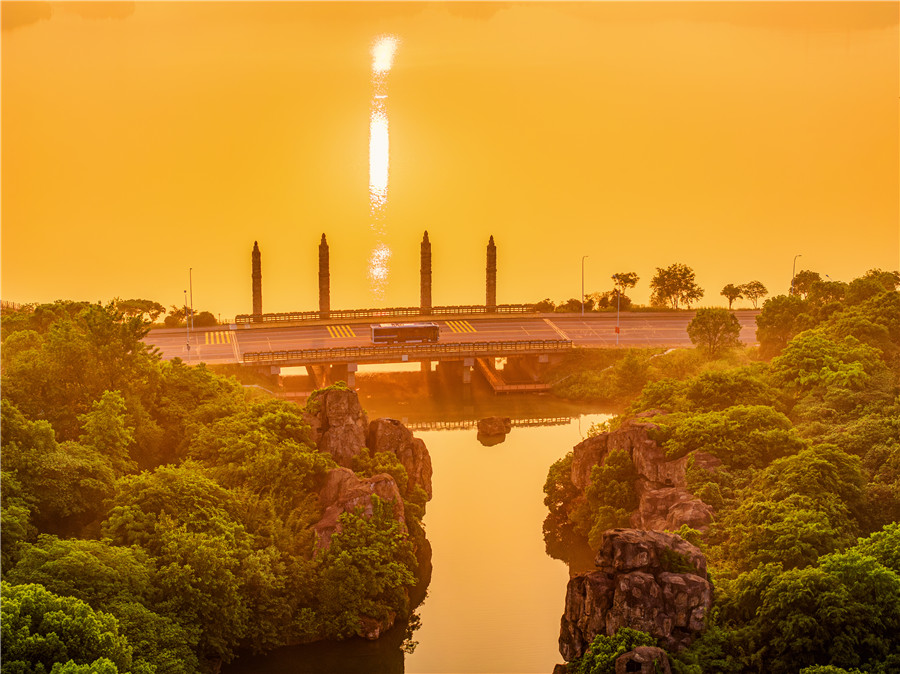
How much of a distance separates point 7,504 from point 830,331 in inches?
2317

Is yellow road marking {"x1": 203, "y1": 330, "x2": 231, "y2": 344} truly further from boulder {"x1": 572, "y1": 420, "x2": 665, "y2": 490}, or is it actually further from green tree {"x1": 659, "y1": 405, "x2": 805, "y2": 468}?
green tree {"x1": 659, "y1": 405, "x2": 805, "y2": 468}

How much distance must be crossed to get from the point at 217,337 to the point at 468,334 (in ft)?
76.5

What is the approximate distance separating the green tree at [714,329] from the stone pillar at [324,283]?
36218 mm

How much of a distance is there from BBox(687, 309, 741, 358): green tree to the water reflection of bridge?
15435 millimetres

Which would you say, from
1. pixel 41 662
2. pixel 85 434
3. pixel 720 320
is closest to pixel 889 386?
pixel 720 320

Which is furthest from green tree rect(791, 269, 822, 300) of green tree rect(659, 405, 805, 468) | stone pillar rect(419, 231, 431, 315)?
green tree rect(659, 405, 805, 468)

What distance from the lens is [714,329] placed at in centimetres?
10319

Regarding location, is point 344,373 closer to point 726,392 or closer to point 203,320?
point 203,320

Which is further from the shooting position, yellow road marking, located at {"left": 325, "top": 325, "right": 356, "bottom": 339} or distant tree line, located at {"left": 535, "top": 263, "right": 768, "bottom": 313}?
distant tree line, located at {"left": 535, "top": 263, "right": 768, "bottom": 313}

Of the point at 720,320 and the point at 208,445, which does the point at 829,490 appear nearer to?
the point at 208,445

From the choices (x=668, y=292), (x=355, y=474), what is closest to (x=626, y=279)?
(x=668, y=292)

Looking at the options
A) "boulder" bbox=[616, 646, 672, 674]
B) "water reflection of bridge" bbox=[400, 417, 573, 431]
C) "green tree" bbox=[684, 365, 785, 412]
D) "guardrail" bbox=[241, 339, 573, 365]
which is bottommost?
"boulder" bbox=[616, 646, 672, 674]

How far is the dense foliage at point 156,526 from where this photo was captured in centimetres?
4700

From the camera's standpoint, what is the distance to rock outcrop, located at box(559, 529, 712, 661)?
155 ft
